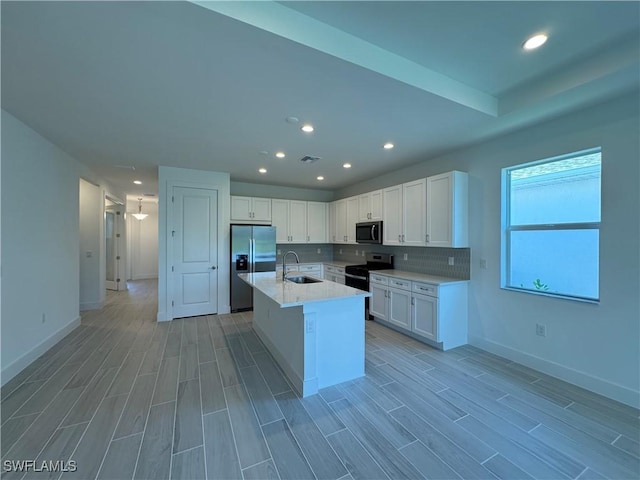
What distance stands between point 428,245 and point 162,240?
14.4 ft

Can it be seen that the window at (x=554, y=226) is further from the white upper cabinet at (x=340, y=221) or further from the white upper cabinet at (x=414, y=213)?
the white upper cabinet at (x=340, y=221)

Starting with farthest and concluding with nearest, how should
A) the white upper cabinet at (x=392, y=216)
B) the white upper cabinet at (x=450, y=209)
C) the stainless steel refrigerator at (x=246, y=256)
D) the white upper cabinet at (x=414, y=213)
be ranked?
1. the stainless steel refrigerator at (x=246, y=256)
2. the white upper cabinet at (x=392, y=216)
3. the white upper cabinet at (x=414, y=213)
4. the white upper cabinet at (x=450, y=209)

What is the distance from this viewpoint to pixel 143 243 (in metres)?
9.48

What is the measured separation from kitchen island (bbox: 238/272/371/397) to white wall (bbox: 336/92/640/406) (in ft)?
6.22

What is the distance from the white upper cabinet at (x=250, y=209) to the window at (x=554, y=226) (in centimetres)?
425

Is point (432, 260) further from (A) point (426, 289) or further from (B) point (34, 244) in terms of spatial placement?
(B) point (34, 244)

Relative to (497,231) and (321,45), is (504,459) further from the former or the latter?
(321,45)

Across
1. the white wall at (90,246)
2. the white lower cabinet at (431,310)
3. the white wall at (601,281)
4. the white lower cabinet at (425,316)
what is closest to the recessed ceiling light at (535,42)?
the white wall at (601,281)

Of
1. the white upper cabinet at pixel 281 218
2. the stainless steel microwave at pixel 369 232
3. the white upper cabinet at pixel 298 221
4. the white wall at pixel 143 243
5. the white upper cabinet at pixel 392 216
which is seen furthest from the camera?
the white wall at pixel 143 243

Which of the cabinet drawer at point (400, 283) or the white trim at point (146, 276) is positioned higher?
the cabinet drawer at point (400, 283)

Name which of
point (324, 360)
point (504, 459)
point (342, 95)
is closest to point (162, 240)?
point (324, 360)

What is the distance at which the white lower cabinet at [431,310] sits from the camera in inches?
132

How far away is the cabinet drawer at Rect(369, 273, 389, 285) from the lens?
4.19 meters

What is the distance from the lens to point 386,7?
1587 mm
